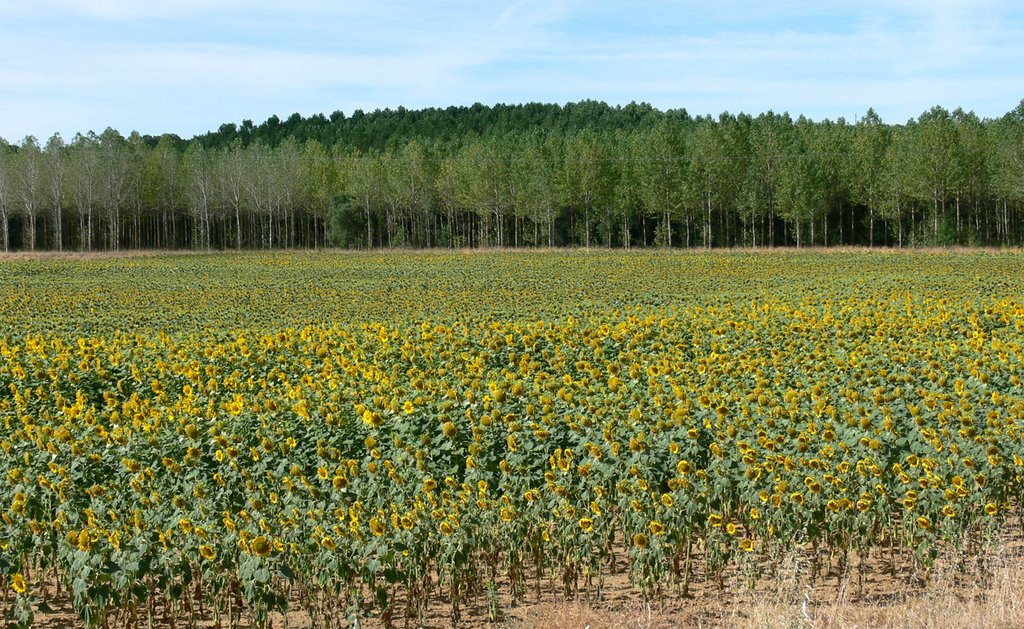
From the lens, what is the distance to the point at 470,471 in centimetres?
762

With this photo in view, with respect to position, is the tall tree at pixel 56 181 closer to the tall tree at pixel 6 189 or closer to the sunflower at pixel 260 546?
the tall tree at pixel 6 189

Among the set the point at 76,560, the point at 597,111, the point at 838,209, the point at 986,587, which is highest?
the point at 597,111

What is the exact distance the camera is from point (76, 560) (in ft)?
20.0

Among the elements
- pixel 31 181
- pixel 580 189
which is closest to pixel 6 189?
pixel 31 181

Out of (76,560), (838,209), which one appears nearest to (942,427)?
(76,560)

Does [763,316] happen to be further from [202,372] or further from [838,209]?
[838,209]

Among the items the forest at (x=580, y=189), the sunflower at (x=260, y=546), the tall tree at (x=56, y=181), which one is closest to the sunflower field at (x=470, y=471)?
the sunflower at (x=260, y=546)

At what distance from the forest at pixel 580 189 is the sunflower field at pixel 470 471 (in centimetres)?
6182

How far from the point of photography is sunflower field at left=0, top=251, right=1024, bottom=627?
651cm

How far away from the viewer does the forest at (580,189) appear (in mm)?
71938

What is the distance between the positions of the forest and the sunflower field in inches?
2434

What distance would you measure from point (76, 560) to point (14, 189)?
79.3m

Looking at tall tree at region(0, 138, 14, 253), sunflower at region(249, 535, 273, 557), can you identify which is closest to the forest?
tall tree at region(0, 138, 14, 253)

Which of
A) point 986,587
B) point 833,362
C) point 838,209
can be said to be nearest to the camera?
point 986,587
